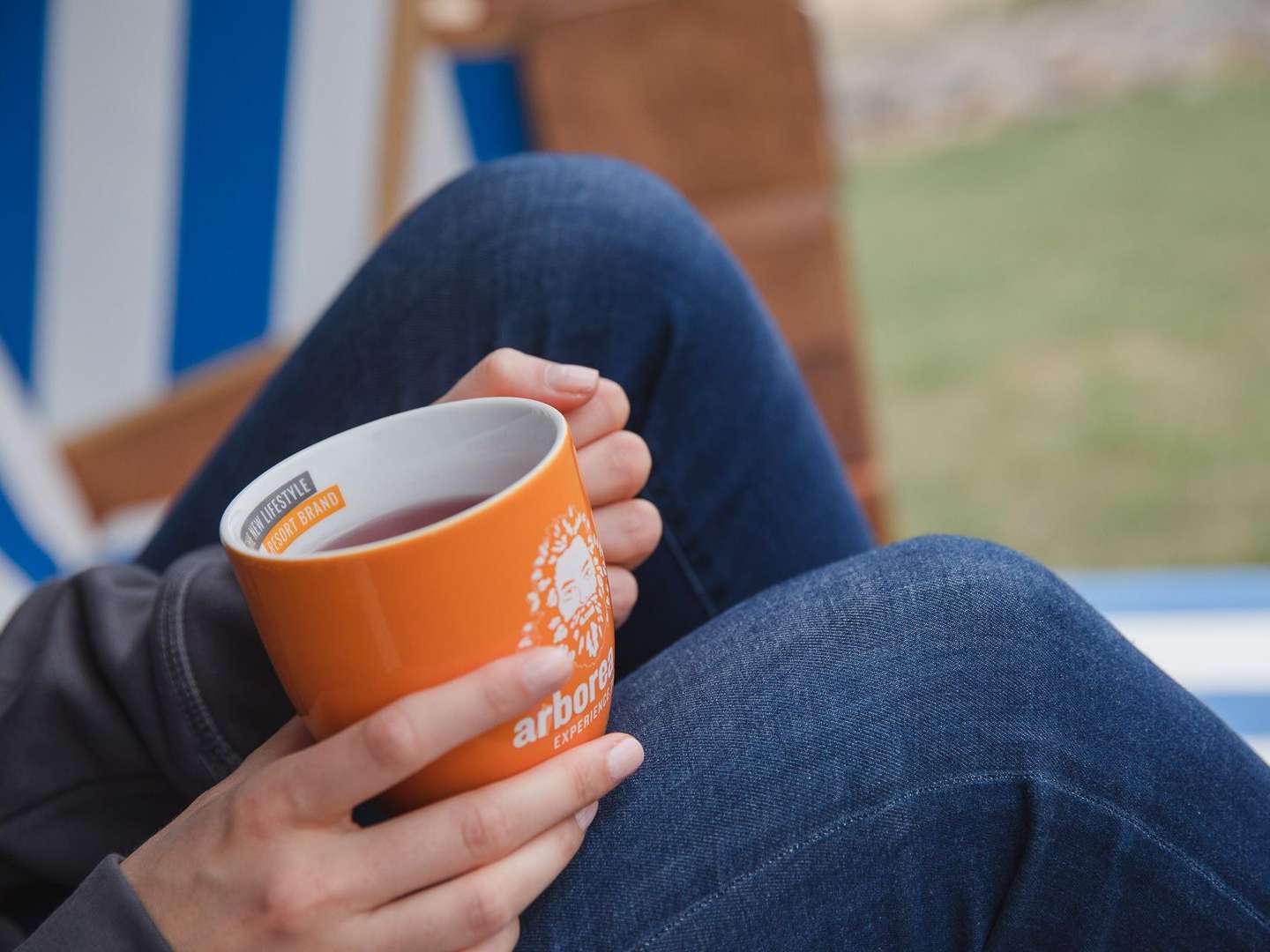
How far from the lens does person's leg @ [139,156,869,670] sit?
615mm

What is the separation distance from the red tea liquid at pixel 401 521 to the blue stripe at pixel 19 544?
125cm

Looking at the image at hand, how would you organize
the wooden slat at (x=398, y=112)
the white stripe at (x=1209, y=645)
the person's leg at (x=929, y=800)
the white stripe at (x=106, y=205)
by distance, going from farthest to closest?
the wooden slat at (x=398, y=112), the white stripe at (x=106, y=205), the white stripe at (x=1209, y=645), the person's leg at (x=929, y=800)

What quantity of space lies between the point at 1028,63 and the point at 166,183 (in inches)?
137

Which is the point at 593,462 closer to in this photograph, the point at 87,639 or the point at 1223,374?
the point at 87,639

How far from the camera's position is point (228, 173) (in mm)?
1518

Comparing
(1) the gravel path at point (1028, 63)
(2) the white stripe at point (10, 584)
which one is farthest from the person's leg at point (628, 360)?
(1) the gravel path at point (1028, 63)

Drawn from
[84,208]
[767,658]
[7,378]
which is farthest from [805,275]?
[767,658]

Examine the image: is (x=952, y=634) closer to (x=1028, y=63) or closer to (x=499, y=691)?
(x=499, y=691)

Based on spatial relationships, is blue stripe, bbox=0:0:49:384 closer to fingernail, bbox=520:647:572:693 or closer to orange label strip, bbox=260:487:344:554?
orange label strip, bbox=260:487:344:554

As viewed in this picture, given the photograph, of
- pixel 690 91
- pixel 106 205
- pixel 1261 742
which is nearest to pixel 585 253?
pixel 1261 742

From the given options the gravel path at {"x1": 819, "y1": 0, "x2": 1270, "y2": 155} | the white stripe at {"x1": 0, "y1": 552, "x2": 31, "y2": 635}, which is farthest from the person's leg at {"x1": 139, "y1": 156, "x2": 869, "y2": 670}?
the gravel path at {"x1": 819, "y1": 0, "x2": 1270, "y2": 155}

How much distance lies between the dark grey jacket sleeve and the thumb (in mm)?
150

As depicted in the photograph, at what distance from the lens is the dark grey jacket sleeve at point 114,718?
1.65 ft

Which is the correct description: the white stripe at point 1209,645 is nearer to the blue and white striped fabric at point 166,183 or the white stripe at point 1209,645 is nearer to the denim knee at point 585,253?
the denim knee at point 585,253
